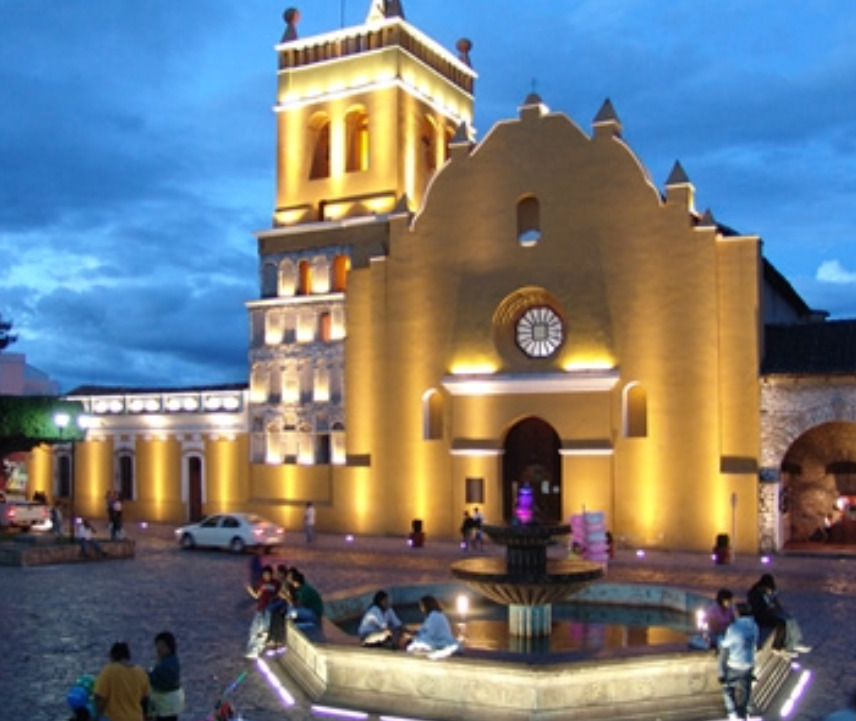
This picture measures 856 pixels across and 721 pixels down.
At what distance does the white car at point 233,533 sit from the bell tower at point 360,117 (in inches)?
488

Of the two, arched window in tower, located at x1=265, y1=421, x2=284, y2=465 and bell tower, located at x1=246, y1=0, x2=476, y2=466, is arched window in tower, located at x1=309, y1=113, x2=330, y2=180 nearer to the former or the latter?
bell tower, located at x1=246, y1=0, x2=476, y2=466

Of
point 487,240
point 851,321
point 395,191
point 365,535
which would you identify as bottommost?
point 365,535

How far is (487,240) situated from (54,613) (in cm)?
1924

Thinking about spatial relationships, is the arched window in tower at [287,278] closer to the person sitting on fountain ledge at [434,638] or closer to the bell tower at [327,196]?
the bell tower at [327,196]

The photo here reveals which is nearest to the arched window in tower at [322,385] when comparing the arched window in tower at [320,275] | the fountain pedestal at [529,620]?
the arched window in tower at [320,275]

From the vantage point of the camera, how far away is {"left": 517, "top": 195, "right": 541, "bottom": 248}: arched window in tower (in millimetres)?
35281

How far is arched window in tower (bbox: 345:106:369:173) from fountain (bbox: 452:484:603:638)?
2549 cm

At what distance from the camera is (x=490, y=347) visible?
35.3m

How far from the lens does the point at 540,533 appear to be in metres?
17.1

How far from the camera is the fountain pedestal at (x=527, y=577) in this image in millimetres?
16891

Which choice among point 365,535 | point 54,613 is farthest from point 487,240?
point 54,613

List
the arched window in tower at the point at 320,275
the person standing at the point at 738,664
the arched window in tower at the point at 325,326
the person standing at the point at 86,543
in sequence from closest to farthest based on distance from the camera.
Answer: the person standing at the point at 738,664 → the person standing at the point at 86,543 → the arched window in tower at the point at 325,326 → the arched window in tower at the point at 320,275

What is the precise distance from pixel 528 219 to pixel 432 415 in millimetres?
7058

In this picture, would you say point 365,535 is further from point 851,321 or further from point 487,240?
point 851,321
